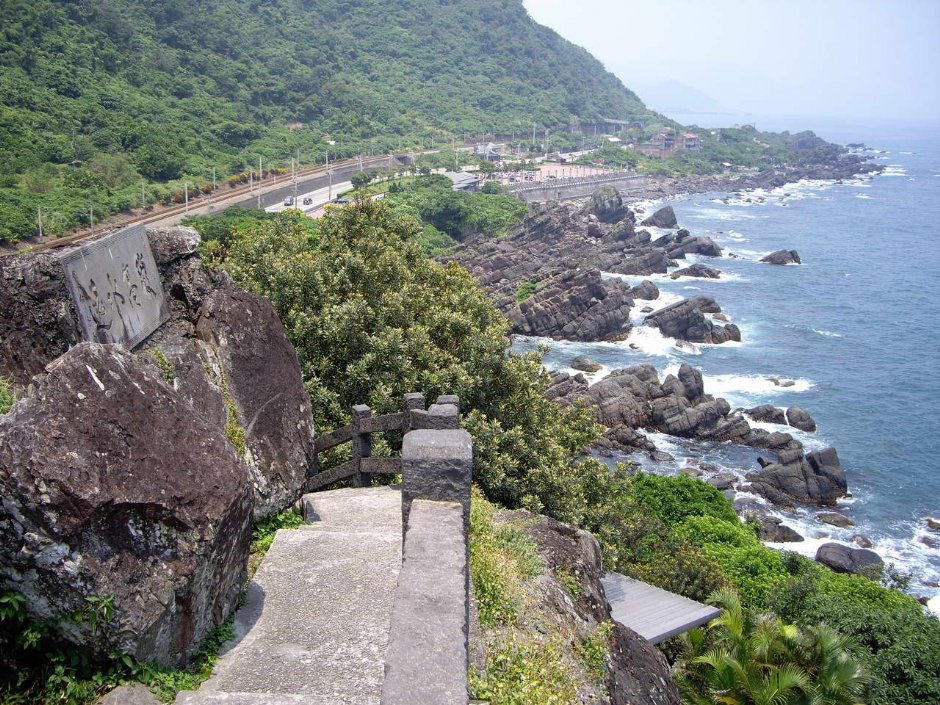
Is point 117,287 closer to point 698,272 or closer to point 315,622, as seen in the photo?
point 315,622

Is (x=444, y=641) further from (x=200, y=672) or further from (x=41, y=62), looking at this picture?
(x=41, y=62)

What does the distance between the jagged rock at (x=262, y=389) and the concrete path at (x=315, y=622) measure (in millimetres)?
736

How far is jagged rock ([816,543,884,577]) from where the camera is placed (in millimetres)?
29875

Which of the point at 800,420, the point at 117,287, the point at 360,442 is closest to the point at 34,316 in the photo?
the point at 117,287

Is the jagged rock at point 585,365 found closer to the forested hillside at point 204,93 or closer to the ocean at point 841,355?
the ocean at point 841,355

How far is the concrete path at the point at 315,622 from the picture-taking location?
661cm

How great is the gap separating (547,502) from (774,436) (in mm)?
30011

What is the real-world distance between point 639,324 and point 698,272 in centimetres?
1887

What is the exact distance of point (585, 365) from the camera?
50.7m

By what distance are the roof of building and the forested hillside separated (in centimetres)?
4834

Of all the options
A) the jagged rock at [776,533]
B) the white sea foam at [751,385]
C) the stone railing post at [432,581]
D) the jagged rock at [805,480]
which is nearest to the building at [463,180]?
the white sea foam at [751,385]

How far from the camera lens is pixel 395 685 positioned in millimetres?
4961

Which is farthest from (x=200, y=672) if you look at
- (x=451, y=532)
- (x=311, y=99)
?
(x=311, y=99)

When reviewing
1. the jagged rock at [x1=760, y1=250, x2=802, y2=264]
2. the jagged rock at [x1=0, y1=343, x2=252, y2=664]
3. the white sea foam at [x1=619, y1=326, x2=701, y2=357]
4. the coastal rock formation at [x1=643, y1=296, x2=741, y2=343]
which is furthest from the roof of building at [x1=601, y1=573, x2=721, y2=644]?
the jagged rock at [x1=760, y1=250, x2=802, y2=264]
